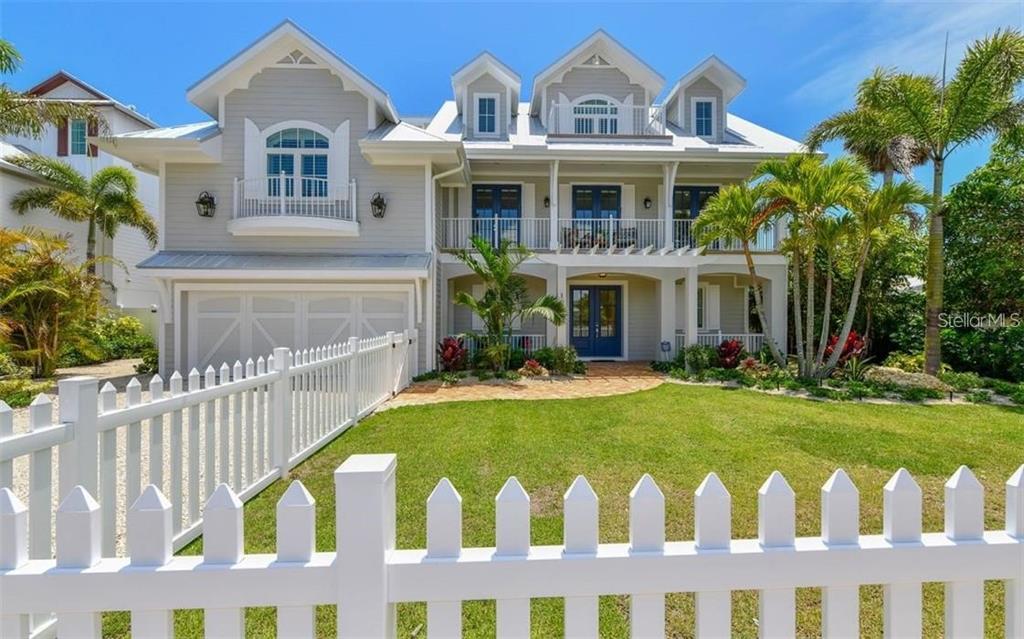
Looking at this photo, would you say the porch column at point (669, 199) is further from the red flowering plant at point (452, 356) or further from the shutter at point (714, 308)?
the red flowering plant at point (452, 356)

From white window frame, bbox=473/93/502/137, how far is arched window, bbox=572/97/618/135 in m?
2.46

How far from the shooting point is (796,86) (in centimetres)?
1531

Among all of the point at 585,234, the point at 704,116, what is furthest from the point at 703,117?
the point at 585,234

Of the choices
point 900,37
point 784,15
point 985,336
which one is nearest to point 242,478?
point 784,15

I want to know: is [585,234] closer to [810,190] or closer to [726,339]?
[726,339]

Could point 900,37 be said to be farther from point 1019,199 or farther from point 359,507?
point 359,507

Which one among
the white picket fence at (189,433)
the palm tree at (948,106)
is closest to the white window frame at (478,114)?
the palm tree at (948,106)

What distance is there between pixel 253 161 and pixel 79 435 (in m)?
11.6

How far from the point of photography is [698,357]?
12359 mm

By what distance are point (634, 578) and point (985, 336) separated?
1573cm

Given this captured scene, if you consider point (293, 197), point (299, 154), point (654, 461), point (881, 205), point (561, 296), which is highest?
point (299, 154)

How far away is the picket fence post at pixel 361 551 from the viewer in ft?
4.24

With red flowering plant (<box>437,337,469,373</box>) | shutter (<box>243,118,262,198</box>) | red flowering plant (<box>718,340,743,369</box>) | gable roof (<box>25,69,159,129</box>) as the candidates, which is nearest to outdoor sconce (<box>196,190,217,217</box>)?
shutter (<box>243,118,262,198</box>)

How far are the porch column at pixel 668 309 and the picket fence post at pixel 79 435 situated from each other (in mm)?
13271
